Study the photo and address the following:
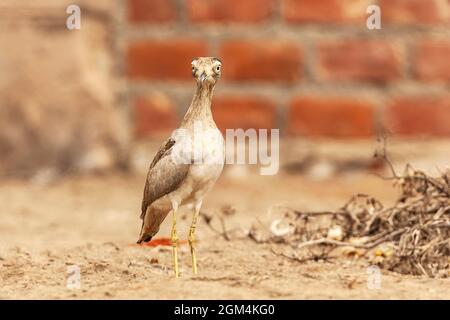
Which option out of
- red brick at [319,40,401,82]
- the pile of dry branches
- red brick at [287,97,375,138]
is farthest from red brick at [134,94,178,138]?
the pile of dry branches

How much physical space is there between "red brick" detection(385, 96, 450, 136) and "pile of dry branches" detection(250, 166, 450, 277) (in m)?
1.19

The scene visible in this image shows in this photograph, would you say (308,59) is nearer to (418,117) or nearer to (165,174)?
(418,117)

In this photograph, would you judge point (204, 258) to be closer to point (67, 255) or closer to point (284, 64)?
point (67, 255)

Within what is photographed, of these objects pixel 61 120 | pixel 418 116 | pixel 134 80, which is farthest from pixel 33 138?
pixel 418 116

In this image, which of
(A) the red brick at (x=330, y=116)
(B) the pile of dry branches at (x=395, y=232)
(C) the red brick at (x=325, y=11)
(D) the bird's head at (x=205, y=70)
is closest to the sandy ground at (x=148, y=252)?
(B) the pile of dry branches at (x=395, y=232)

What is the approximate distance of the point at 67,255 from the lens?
1.95m

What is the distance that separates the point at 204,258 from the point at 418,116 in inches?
59.2

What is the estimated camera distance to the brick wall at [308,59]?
10.6ft

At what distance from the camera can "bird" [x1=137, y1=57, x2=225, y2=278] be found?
156 centimetres

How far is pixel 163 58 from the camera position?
3266 millimetres

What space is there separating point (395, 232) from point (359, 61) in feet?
4.76

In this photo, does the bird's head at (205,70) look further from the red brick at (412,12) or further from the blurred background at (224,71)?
the red brick at (412,12)

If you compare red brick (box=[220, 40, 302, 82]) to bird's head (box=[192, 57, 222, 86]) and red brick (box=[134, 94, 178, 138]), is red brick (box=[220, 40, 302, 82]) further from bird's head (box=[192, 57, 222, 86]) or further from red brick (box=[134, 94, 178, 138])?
bird's head (box=[192, 57, 222, 86])

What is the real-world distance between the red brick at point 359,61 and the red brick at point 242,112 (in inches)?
8.3
